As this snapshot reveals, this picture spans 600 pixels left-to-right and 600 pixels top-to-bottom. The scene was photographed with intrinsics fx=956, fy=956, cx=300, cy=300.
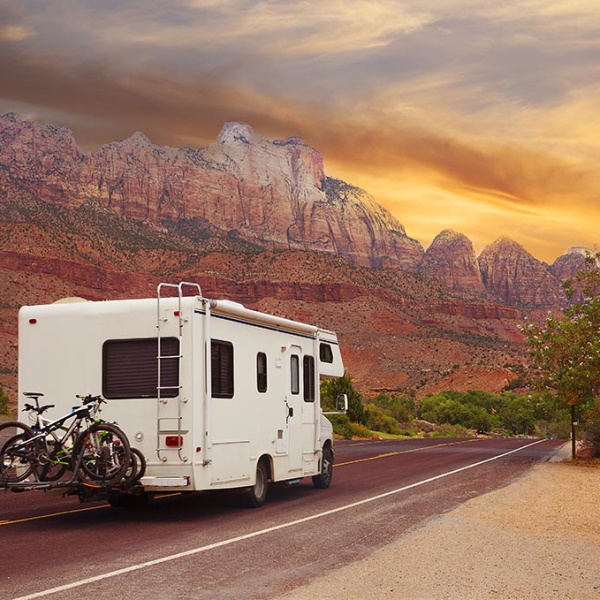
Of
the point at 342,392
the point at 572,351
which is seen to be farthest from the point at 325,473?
the point at 342,392

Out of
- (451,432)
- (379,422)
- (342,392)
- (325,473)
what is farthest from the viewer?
(451,432)

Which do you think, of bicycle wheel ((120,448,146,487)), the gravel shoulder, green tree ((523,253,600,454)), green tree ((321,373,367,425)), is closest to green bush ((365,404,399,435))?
green tree ((321,373,367,425))

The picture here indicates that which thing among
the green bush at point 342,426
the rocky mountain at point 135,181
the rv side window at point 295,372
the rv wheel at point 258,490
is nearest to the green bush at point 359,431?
the green bush at point 342,426

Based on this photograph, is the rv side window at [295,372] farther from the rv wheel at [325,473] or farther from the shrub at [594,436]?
the shrub at [594,436]

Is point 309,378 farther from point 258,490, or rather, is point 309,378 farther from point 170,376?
point 170,376

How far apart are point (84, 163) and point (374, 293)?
70.8 metres

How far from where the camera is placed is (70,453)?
1321 centimetres

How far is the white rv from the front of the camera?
13.5 m

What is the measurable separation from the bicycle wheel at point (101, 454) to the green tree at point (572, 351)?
18.1 metres

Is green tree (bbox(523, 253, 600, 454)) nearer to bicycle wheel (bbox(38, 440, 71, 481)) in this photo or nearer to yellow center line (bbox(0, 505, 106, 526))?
yellow center line (bbox(0, 505, 106, 526))

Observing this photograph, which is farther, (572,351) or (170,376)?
(572,351)

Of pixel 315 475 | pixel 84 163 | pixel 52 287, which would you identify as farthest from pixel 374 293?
pixel 315 475

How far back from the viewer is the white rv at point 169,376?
44.3ft

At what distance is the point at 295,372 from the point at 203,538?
5.54 m
